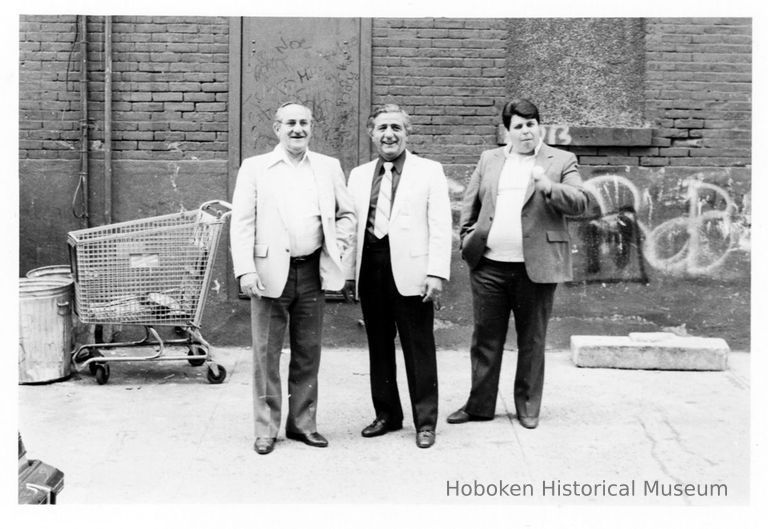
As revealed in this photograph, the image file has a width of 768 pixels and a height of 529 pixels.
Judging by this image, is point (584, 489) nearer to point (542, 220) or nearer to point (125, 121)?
point (542, 220)

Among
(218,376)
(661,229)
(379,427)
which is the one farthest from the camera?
(661,229)

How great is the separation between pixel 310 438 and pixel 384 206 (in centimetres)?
146

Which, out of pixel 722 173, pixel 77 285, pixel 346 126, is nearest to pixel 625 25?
pixel 722 173

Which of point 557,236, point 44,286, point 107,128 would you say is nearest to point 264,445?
point 557,236

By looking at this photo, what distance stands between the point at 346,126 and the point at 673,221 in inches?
115

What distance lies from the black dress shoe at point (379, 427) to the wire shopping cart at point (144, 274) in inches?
64.8

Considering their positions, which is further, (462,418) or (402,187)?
(462,418)

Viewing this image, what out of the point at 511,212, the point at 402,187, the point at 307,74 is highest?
the point at 307,74

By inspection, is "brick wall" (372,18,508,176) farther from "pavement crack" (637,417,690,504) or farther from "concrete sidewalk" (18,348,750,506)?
"pavement crack" (637,417,690,504)

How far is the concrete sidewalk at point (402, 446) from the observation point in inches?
186

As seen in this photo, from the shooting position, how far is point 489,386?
230 inches

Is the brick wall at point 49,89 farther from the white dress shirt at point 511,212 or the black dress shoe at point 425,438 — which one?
the black dress shoe at point 425,438

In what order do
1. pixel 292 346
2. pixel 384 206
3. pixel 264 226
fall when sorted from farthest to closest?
1. pixel 292 346
2. pixel 384 206
3. pixel 264 226

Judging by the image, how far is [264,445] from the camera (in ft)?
17.2
